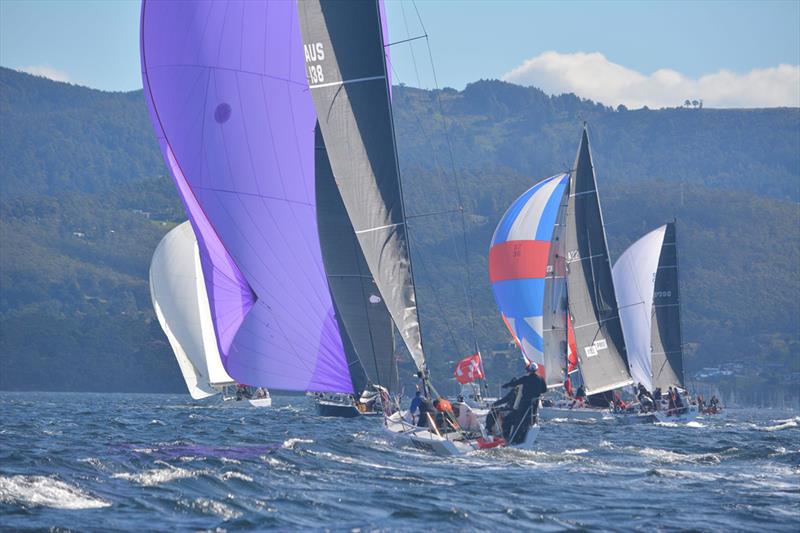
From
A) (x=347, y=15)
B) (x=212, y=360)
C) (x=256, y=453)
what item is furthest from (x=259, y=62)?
(x=212, y=360)

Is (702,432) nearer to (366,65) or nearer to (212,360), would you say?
(366,65)

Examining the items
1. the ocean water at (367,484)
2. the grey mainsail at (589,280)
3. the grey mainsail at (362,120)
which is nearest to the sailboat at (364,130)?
the grey mainsail at (362,120)

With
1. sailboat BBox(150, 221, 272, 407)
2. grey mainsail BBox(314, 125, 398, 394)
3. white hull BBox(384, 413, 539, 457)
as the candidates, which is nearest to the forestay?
sailboat BBox(150, 221, 272, 407)

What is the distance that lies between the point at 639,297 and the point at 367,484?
32561 millimetres

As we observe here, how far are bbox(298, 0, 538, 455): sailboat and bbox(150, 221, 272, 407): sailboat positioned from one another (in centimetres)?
2820

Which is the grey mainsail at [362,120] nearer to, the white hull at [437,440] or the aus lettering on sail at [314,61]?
the aus lettering on sail at [314,61]

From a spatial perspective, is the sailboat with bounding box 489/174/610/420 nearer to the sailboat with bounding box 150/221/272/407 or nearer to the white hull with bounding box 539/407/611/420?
the white hull with bounding box 539/407/611/420

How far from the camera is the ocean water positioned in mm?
15656

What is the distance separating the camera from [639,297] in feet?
164

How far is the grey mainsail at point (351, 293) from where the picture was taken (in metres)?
28.3

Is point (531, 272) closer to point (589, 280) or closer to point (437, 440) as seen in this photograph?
point (589, 280)

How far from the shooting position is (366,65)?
24.9 meters

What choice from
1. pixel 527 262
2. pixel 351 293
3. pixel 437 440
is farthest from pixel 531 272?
pixel 437 440

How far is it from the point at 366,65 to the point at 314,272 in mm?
5425
